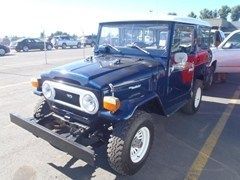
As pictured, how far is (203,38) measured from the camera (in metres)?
6.71

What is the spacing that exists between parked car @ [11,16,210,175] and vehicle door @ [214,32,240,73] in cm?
364

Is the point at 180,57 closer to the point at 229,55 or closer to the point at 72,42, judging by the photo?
the point at 229,55

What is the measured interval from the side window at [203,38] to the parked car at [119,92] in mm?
633

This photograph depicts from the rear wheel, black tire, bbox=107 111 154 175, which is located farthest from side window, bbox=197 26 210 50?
the rear wheel

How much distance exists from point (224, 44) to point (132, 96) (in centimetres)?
601

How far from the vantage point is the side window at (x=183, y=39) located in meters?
4.93

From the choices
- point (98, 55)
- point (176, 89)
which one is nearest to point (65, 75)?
point (98, 55)

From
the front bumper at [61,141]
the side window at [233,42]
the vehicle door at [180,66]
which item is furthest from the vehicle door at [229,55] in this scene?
the front bumper at [61,141]

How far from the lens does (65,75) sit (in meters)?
3.98

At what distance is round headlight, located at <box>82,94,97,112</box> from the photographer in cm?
369

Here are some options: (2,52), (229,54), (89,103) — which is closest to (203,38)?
(229,54)

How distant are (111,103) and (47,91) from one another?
124 centimetres

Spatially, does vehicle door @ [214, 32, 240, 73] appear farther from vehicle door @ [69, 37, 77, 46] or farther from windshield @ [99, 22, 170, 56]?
vehicle door @ [69, 37, 77, 46]

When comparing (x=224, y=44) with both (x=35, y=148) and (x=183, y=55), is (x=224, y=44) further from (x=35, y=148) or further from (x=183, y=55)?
(x=35, y=148)
